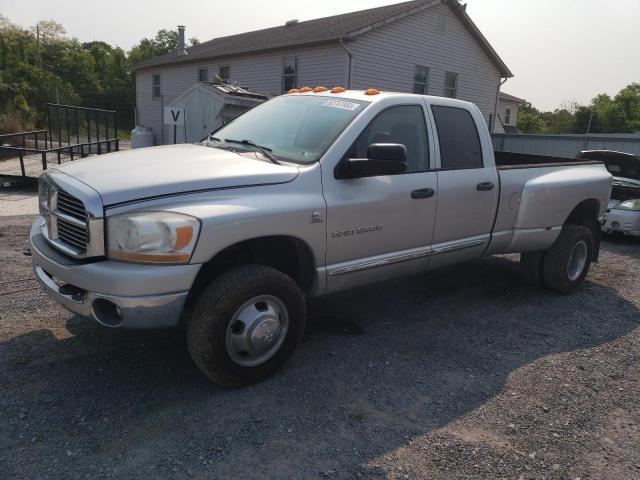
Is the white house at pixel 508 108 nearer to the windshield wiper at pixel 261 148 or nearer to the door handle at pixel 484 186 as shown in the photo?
the door handle at pixel 484 186

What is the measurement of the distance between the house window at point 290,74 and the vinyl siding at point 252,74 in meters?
0.16

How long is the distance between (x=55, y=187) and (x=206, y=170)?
974 mm

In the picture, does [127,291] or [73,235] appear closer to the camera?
[127,291]

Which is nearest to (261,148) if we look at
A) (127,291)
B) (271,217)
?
(271,217)

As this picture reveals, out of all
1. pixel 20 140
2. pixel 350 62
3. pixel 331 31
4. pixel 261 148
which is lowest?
pixel 20 140

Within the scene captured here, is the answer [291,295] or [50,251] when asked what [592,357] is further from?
[50,251]

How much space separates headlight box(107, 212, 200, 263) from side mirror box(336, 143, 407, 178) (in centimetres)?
123

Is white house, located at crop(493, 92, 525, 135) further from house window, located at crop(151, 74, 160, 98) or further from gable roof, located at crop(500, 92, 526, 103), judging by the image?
house window, located at crop(151, 74, 160, 98)

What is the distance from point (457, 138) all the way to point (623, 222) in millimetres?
5645

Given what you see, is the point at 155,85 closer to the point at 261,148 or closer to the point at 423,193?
the point at 261,148

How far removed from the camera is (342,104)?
410 centimetres

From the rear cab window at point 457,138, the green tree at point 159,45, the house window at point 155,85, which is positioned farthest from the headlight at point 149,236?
the green tree at point 159,45

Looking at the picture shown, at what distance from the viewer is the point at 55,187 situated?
3.31 metres

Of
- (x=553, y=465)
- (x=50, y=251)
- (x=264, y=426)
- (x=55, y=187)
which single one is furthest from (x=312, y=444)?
(x=55, y=187)
